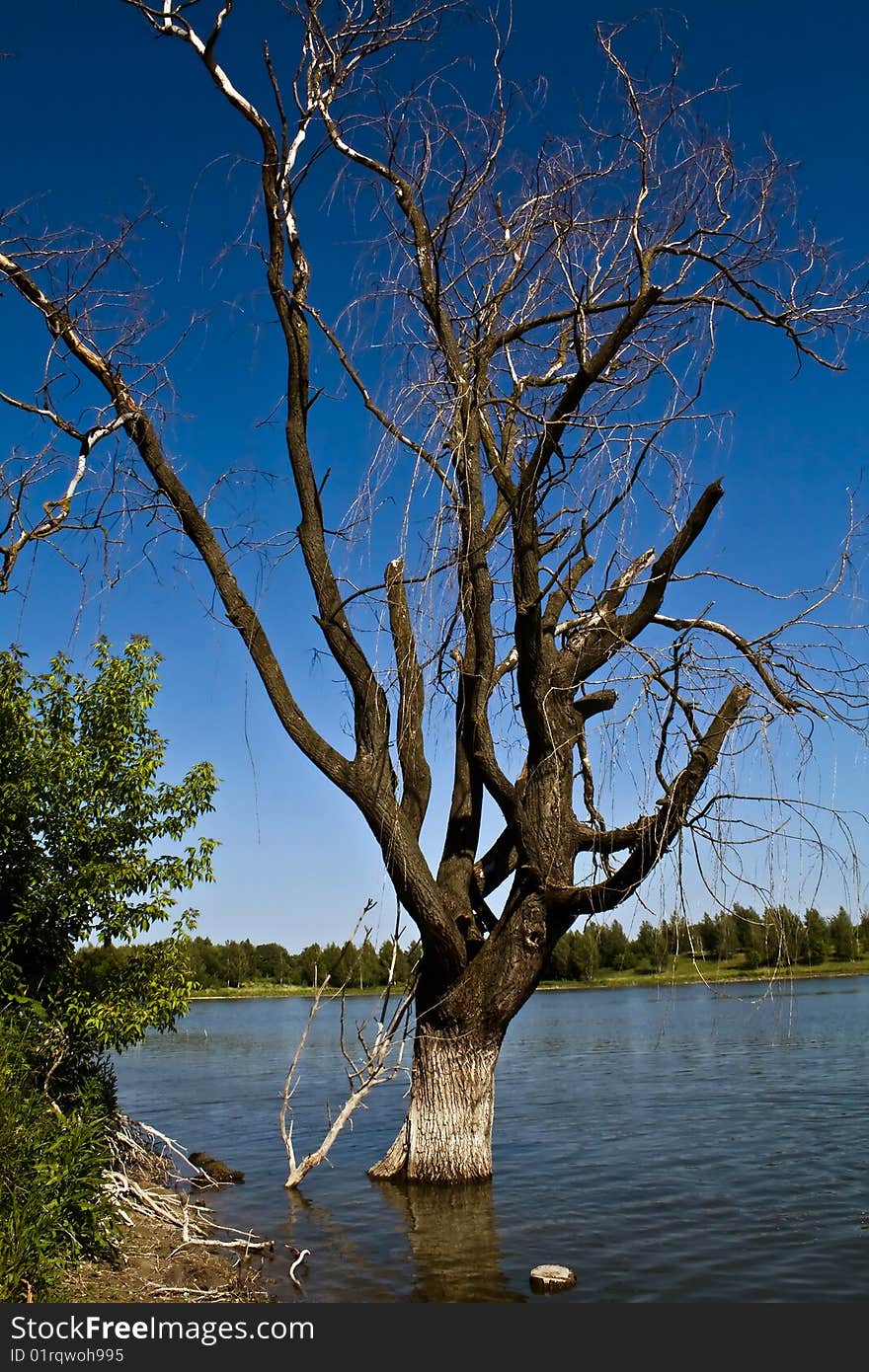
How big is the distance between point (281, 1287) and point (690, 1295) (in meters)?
2.89

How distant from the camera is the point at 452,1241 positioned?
29.5 feet

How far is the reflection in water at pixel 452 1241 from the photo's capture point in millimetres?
7770

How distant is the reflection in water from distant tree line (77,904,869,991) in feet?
6.71

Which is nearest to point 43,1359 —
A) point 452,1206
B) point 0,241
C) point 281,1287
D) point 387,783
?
point 281,1287

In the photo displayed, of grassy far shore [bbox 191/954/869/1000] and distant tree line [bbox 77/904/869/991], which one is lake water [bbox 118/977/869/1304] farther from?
grassy far shore [bbox 191/954/869/1000]

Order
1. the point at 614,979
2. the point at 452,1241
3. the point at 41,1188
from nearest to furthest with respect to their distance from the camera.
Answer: the point at 41,1188, the point at 452,1241, the point at 614,979

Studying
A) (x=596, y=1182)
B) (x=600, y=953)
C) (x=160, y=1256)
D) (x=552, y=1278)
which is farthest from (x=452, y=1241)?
(x=600, y=953)

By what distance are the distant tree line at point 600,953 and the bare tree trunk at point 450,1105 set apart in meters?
0.91

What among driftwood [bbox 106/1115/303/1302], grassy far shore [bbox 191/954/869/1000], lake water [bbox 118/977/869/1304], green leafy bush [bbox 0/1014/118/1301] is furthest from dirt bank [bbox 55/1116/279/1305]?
grassy far shore [bbox 191/954/869/1000]

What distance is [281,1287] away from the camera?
310 inches

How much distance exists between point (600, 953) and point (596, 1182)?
4405 centimetres

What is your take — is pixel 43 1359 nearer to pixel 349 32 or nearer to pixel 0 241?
pixel 0 241

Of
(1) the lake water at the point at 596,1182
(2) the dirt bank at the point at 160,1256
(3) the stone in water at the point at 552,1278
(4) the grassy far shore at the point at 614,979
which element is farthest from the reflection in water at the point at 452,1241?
(4) the grassy far shore at the point at 614,979

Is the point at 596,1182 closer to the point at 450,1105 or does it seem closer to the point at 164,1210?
the point at 450,1105
